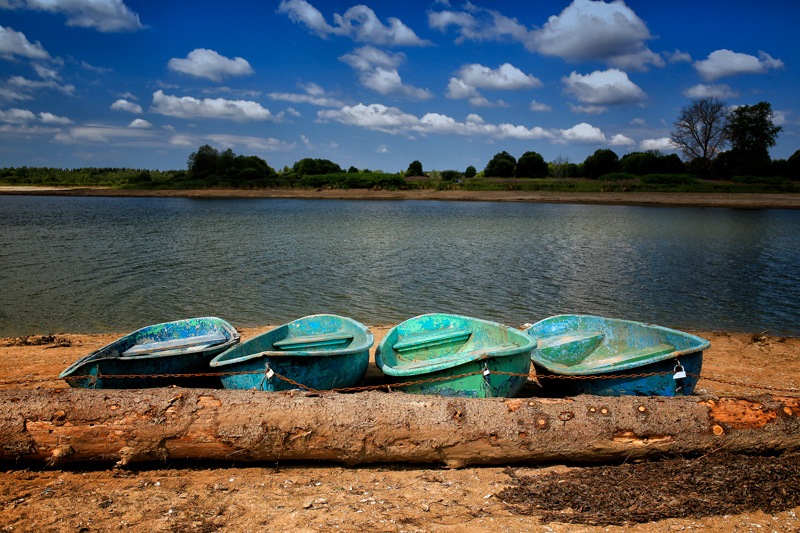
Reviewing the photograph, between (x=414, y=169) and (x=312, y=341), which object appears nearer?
(x=312, y=341)

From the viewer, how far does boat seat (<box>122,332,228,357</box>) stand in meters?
8.02

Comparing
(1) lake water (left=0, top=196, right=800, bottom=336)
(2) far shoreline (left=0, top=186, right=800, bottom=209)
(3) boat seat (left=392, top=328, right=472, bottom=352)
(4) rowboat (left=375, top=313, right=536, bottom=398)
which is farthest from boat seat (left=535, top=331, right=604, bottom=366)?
(2) far shoreline (left=0, top=186, right=800, bottom=209)

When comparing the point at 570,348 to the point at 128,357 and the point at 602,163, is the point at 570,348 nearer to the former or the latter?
the point at 128,357

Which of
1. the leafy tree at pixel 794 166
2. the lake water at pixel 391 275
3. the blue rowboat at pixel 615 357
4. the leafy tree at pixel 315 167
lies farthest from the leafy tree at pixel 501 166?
the blue rowboat at pixel 615 357

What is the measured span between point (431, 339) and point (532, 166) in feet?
246

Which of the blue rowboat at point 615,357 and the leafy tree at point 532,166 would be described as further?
the leafy tree at point 532,166

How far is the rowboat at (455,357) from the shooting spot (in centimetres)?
654

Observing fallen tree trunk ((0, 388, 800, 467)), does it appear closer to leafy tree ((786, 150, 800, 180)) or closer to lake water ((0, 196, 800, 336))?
lake water ((0, 196, 800, 336))

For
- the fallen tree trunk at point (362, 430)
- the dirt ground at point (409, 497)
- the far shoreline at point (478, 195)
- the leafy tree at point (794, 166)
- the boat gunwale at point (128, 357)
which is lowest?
the dirt ground at point (409, 497)

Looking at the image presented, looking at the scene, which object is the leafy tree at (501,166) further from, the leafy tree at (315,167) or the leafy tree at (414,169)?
the leafy tree at (315,167)

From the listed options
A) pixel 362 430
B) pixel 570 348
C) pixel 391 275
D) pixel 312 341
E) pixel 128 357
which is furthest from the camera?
pixel 391 275

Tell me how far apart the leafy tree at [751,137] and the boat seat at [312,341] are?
70.6 metres

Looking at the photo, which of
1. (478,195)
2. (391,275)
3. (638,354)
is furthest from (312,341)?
(478,195)

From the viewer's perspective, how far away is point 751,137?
67.0 meters
